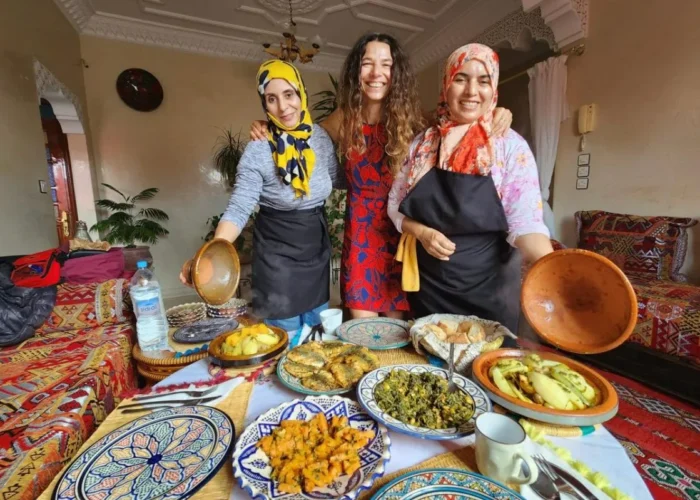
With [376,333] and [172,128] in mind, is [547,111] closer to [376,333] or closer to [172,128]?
[376,333]

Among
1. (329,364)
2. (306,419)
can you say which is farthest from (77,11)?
(306,419)

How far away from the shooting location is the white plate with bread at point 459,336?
88 centimetres

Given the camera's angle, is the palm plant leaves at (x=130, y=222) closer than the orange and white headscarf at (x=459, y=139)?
No

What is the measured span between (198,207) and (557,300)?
Answer: 4.98 meters

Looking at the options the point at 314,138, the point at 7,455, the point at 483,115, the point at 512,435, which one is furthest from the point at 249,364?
the point at 483,115

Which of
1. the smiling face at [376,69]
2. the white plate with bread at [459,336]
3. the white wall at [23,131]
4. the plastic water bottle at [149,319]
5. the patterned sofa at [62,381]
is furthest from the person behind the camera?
the white wall at [23,131]

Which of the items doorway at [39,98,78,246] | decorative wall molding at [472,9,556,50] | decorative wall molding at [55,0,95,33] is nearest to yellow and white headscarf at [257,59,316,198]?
decorative wall molding at [472,9,556,50]

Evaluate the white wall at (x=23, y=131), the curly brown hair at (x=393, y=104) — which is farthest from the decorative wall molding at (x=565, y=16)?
the white wall at (x=23, y=131)

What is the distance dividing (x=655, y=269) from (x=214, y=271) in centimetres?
320

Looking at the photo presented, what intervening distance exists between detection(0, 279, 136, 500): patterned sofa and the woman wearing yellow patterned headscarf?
74 cm

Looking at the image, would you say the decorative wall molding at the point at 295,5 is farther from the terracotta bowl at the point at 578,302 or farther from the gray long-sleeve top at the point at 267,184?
the terracotta bowl at the point at 578,302

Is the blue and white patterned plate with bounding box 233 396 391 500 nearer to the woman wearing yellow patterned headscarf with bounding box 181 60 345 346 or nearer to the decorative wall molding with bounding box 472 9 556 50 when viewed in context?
the woman wearing yellow patterned headscarf with bounding box 181 60 345 346

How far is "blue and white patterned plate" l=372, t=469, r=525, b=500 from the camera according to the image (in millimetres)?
493

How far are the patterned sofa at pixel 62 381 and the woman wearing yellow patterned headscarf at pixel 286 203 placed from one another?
0.74m
